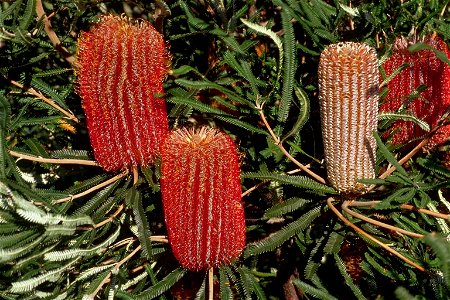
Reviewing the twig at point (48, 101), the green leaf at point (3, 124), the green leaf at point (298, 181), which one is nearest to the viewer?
the green leaf at point (3, 124)

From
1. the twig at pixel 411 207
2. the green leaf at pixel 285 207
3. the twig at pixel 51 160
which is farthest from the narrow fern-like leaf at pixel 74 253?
the twig at pixel 411 207

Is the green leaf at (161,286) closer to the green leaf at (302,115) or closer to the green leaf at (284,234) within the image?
the green leaf at (284,234)

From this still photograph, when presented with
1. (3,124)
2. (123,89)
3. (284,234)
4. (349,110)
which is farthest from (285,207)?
(3,124)

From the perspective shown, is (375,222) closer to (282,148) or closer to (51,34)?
(282,148)

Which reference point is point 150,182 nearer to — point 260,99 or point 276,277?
point 260,99

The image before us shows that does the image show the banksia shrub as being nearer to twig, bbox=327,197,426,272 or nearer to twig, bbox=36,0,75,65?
twig, bbox=327,197,426,272

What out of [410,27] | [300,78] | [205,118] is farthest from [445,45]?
[205,118]
